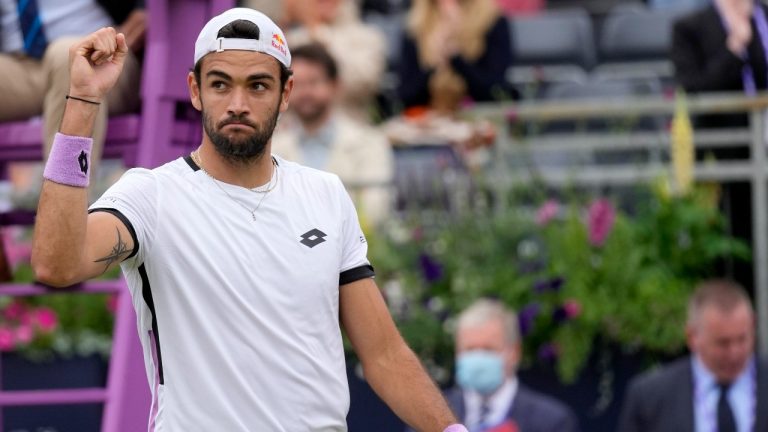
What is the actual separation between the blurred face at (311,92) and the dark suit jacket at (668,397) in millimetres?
2449

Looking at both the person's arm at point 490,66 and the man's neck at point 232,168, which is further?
the person's arm at point 490,66

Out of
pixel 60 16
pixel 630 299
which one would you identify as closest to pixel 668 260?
pixel 630 299

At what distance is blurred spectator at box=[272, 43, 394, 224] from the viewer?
9.12 metres

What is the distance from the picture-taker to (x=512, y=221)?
28.9ft

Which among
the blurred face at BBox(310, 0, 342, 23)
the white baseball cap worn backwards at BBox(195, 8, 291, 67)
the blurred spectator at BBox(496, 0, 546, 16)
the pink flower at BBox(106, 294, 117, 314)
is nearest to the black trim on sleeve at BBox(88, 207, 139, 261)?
the white baseball cap worn backwards at BBox(195, 8, 291, 67)

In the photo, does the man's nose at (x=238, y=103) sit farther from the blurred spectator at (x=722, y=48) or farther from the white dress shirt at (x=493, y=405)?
the blurred spectator at (x=722, y=48)

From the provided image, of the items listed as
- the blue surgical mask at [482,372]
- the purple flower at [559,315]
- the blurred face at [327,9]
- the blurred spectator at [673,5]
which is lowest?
the blue surgical mask at [482,372]

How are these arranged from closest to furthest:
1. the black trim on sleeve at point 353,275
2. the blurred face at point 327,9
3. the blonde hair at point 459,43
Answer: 1. the black trim on sleeve at point 353,275
2. the blonde hair at point 459,43
3. the blurred face at point 327,9

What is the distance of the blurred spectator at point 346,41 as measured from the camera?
977 cm

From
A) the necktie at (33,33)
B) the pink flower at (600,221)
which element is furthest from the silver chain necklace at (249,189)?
the pink flower at (600,221)

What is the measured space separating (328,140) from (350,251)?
187 inches

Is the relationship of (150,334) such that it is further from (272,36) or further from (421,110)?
(421,110)

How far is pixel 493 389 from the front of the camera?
25.5ft

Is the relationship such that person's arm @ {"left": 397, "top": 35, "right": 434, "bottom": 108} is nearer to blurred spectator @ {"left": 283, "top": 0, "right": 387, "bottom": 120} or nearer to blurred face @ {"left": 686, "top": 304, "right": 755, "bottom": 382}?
blurred spectator @ {"left": 283, "top": 0, "right": 387, "bottom": 120}
